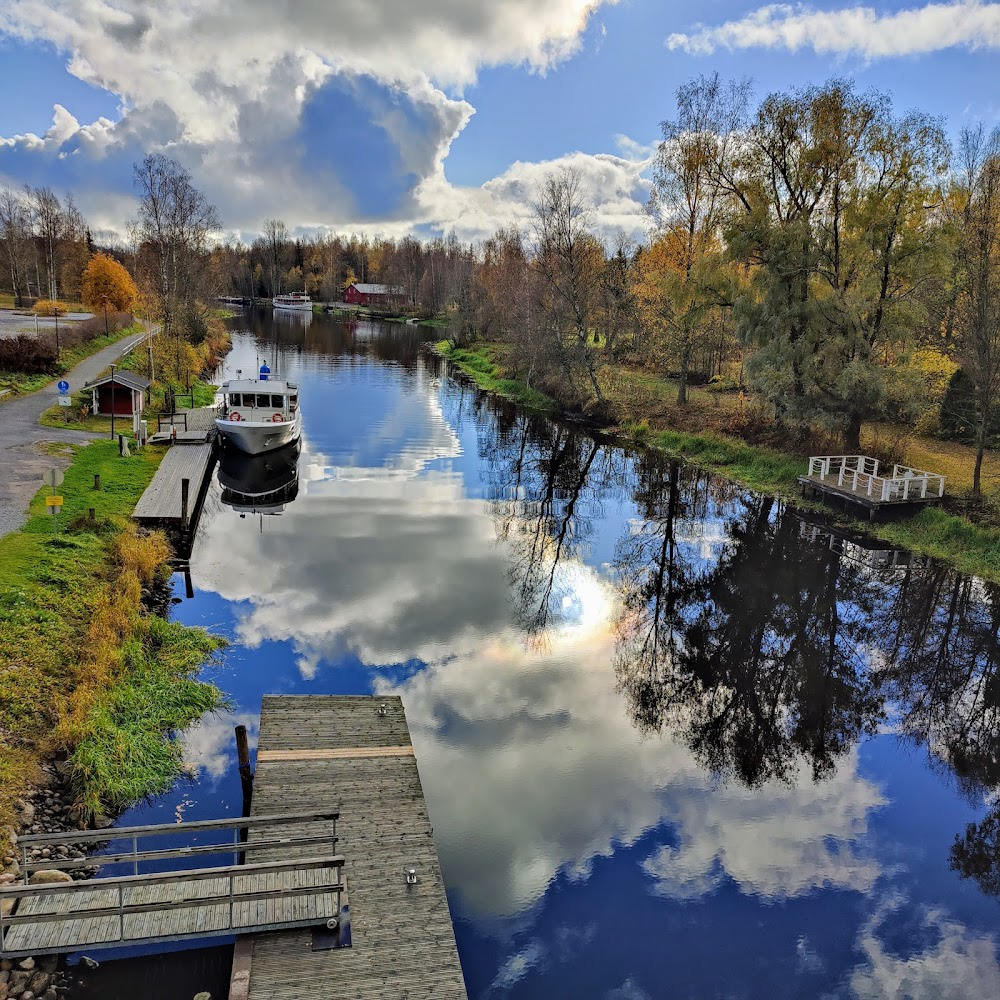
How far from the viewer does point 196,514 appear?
26.6 m

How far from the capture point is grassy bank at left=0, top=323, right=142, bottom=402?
121 feet

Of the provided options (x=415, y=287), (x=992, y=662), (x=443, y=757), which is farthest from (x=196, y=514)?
(x=415, y=287)

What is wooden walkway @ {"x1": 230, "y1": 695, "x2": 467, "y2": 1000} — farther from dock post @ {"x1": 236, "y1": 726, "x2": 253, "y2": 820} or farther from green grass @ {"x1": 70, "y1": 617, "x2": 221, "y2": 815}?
green grass @ {"x1": 70, "y1": 617, "x2": 221, "y2": 815}

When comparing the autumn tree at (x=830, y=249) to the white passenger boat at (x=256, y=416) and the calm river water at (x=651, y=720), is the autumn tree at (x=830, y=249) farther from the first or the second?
A: the white passenger boat at (x=256, y=416)

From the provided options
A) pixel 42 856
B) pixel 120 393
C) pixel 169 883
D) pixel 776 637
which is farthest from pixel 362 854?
pixel 120 393

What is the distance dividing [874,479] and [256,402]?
2668 centimetres

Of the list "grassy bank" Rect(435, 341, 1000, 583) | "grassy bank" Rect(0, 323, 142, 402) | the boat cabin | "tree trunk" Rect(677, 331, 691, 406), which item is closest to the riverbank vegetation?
"grassy bank" Rect(0, 323, 142, 402)

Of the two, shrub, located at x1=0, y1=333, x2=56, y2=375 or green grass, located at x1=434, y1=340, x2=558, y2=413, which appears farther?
green grass, located at x1=434, y1=340, x2=558, y2=413

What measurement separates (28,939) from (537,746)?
877 cm

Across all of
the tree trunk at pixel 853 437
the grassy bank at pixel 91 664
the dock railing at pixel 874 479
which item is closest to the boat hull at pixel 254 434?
the grassy bank at pixel 91 664

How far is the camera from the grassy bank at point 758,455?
2553 centimetres

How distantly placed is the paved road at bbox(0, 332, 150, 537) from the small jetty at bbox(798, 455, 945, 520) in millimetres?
28220

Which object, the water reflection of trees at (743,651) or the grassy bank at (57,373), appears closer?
the water reflection of trees at (743,651)

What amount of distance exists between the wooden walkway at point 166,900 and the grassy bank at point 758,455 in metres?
23.1
